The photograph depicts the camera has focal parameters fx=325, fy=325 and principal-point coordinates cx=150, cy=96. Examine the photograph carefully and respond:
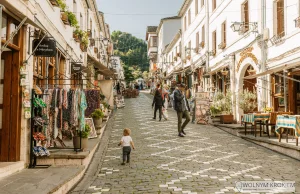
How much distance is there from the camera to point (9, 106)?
6.36 meters

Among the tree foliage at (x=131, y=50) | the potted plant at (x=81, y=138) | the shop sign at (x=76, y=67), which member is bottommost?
the potted plant at (x=81, y=138)

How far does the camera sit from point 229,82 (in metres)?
17.7

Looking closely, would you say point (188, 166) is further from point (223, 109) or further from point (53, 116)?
point (223, 109)

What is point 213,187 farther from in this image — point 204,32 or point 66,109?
point 204,32

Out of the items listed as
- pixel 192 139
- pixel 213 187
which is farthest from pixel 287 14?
pixel 213 187

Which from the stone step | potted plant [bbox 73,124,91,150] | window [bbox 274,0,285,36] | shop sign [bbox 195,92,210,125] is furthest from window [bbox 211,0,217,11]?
the stone step

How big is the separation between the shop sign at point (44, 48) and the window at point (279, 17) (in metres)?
8.61

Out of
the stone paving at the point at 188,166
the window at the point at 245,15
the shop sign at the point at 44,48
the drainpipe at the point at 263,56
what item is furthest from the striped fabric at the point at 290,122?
the window at the point at 245,15

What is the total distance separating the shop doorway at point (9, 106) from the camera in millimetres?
6348

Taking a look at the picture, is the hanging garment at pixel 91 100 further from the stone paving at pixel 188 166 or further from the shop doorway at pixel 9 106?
the shop doorway at pixel 9 106

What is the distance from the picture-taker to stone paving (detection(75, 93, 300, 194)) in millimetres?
5777

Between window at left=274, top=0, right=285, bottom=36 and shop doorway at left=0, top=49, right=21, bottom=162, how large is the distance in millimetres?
9615

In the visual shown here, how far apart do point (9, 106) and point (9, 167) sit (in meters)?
1.21

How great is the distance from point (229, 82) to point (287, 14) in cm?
650
